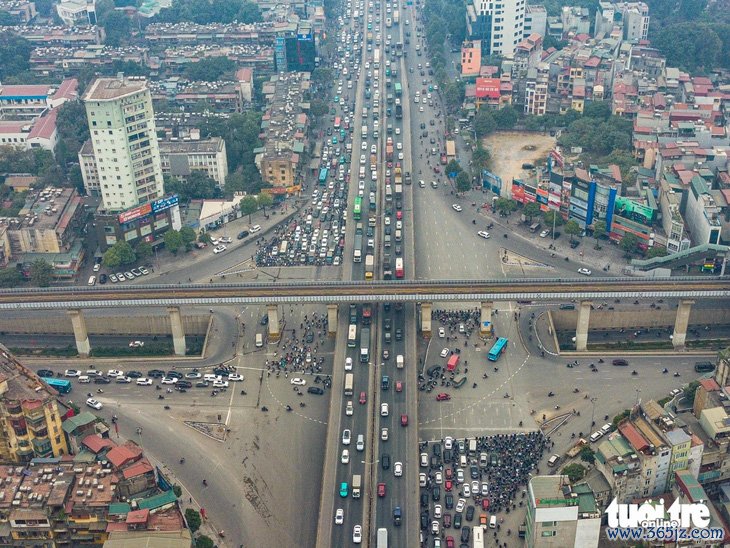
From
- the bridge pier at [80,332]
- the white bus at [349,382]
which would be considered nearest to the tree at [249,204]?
the bridge pier at [80,332]

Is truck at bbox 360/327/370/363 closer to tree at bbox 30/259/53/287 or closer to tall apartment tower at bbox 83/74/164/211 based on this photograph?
tall apartment tower at bbox 83/74/164/211

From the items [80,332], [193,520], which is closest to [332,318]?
[80,332]

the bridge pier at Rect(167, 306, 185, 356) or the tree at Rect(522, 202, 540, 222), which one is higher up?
the tree at Rect(522, 202, 540, 222)

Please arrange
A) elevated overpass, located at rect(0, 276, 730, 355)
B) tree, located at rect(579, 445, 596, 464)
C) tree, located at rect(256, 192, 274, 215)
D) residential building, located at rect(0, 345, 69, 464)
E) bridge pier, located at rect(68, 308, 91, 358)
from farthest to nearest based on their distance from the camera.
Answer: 1. tree, located at rect(256, 192, 274, 215)
2. bridge pier, located at rect(68, 308, 91, 358)
3. elevated overpass, located at rect(0, 276, 730, 355)
4. tree, located at rect(579, 445, 596, 464)
5. residential building, located at rect(0, 345, 69, 464)

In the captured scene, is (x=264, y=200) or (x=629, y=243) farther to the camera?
(x=264, y=200)

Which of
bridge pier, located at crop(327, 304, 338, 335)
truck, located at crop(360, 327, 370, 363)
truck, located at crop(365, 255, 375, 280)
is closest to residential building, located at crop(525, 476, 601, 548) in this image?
truck, located at crop(360, 327, 370, 363)

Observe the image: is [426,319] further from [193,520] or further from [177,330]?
[193,520]

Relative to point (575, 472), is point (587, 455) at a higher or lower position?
lower
